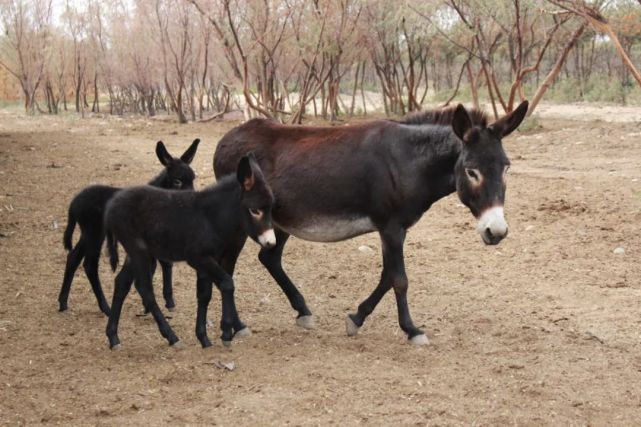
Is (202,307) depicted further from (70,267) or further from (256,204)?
(70,267)

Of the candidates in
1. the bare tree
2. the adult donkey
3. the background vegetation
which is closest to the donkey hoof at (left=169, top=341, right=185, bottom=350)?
the adult donkey

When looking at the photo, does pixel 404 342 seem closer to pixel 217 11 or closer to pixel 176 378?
pixel 176 378

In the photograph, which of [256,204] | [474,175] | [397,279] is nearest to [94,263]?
[256,204]

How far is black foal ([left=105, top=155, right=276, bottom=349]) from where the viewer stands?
193 inches

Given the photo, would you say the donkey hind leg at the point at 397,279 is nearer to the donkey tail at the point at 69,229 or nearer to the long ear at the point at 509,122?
the long ear at the point at 509,122

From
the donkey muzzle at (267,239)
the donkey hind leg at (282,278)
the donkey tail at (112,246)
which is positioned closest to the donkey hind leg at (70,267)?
the donkey tail at (112,246)

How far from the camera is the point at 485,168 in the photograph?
15.3 ft

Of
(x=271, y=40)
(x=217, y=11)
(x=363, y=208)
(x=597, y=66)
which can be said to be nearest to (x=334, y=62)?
(x=271, y=40)

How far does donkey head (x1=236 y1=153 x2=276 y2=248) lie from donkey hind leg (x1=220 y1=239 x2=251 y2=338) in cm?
41

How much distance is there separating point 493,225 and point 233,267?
77.5 inches

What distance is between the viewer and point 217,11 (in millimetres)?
24828

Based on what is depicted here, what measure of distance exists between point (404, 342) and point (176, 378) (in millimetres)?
1709

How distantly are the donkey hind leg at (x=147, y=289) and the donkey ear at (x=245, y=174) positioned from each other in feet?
2.97

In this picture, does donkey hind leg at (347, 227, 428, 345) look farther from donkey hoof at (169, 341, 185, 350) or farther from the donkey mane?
donkey hoof at (169, 341, 185, 350)
